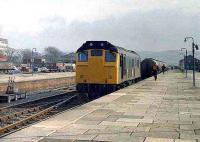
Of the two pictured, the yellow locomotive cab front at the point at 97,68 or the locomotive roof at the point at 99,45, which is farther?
the locomotive roof at the point at 99,45

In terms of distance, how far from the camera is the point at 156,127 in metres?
11.7

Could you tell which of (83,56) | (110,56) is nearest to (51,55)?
(83,56)

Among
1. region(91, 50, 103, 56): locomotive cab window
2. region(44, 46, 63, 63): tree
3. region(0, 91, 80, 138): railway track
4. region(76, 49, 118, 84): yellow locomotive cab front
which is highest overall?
region(44, 46, 63, 63): tree

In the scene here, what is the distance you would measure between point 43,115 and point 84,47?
8746mm

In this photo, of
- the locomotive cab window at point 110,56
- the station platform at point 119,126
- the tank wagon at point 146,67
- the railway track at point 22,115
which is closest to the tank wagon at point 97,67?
the locomotive cab window at point 110,56

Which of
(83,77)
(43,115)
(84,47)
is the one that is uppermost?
(84,47)

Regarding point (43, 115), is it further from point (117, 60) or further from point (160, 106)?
point (117, 60)

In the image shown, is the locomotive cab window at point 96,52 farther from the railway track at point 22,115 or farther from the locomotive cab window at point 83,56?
the railway track at point 22,115

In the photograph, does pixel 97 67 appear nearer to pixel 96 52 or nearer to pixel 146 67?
pixel 96 52

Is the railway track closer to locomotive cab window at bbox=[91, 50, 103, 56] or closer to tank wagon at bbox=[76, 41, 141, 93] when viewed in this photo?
tank wagon at bbox=[76, 41, 141, 93]

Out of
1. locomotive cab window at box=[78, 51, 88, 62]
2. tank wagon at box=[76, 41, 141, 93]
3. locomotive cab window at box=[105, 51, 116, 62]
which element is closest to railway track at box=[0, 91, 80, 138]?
tank wagon at box=[76, 41, 141, 93]

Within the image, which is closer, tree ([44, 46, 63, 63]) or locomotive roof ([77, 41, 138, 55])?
locomotive roof ([77, 41, 138, 55])

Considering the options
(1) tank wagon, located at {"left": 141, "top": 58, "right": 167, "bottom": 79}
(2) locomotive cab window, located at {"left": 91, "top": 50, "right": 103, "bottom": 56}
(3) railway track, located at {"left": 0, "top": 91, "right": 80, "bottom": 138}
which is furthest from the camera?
(1) tank wagon, located at {"left": 141, "top": 58, "right": 167, "bottom": 79}

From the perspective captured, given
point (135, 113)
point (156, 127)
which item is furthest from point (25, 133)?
point (135, 113)
